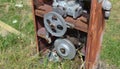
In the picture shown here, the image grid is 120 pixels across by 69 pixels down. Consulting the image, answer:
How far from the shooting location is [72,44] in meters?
3.16

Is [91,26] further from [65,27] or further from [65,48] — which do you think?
[65,48]

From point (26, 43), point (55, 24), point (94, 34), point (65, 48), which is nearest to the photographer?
point (94, 34)

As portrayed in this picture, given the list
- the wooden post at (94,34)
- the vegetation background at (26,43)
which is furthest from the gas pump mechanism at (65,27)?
the vegetation background at (26,43)

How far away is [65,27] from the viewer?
300cm

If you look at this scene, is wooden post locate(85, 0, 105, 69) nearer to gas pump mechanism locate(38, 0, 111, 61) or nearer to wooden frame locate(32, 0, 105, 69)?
wooden frame locate(32, 0, 105, 69)

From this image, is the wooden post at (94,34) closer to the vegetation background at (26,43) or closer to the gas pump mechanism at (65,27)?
the gas pump mechanism at (65,27)

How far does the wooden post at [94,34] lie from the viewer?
9.02ft

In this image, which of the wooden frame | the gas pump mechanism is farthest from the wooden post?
the gas pump mechanism

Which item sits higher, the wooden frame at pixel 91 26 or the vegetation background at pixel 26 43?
the wooden frame at pixel 91 26

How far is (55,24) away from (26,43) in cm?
112

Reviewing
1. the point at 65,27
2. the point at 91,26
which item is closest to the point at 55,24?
the point at 65,27

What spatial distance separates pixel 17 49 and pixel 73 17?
4.30 feet

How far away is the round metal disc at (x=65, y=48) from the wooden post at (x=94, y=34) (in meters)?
0.21

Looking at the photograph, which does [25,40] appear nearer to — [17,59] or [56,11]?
[17,59]
